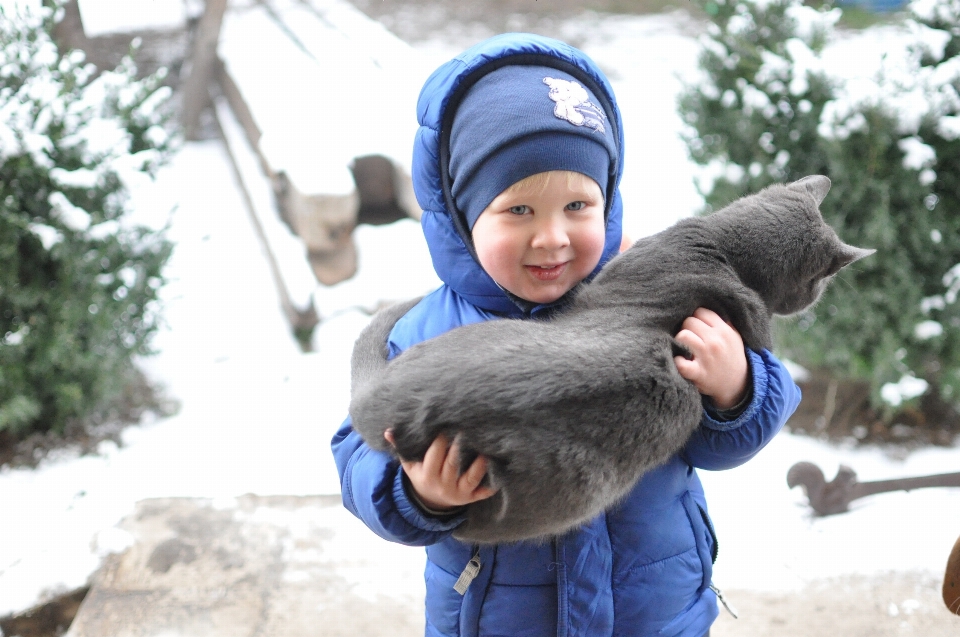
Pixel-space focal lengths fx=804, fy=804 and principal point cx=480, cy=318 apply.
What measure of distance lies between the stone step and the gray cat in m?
1.31

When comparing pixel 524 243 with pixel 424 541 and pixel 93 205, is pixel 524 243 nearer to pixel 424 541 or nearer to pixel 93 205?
pixel 424 541

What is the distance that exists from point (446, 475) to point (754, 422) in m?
0.51

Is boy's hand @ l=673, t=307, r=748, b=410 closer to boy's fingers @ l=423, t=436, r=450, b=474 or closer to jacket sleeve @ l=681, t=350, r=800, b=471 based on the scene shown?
jacket sleeve @ l=681, t=350, r=800, b=471

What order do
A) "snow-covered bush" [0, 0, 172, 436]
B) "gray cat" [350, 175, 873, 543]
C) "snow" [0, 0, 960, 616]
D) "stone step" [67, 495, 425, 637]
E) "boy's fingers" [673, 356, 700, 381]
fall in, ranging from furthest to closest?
"snow-covered bush" [0, 0, 172, 436] < "snow" [0, 0, 960, 616] < "stone step" [67, 495, 425, 637] < "boy's fingers" [673, 356, 700, 381] < "gray cat" [350, 175, 873, 543]

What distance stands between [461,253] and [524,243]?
0.19 m

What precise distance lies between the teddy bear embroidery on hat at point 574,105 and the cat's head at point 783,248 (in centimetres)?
29

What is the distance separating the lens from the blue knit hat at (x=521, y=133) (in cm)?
125

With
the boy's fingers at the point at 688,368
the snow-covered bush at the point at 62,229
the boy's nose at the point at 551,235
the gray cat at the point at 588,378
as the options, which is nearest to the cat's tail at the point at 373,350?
the gray cat at the point at 588,378

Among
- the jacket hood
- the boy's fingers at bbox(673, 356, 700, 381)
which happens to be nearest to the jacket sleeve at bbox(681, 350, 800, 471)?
the boy's fingers at bbox(673, 356, 700, 381)

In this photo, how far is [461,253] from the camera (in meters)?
1.42

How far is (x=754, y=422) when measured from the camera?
4.19ft

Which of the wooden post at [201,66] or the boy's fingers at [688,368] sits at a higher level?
the boy's fingers at [688,368]

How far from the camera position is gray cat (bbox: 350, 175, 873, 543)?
110cm

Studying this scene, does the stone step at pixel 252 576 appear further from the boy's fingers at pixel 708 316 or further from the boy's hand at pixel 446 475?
the boy's fingers at pixel 708 316
